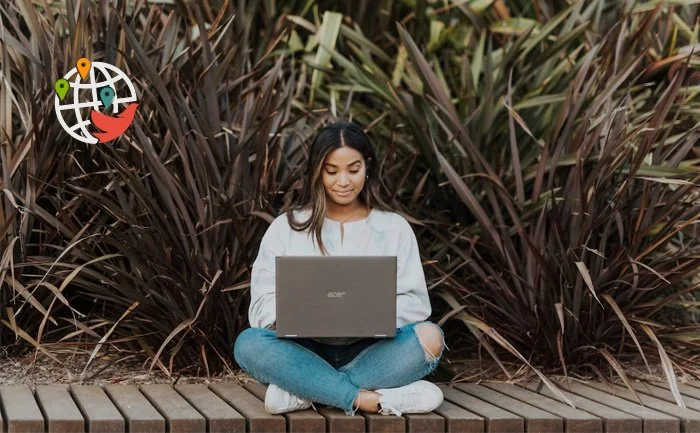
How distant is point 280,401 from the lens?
4.26 meters

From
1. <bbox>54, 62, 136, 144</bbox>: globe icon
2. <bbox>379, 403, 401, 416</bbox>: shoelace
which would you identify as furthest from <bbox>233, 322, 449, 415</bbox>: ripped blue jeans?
<bbox>54, 62, 136, 144</bbox>: globe icon

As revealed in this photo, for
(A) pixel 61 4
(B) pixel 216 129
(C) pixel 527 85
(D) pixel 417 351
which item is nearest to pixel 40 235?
(B) pixel 216 129

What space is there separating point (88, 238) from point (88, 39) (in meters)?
0.95

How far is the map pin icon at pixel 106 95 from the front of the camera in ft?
17.1

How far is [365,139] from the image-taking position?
4.63m

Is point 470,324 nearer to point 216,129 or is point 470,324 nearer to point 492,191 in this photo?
point 492,191

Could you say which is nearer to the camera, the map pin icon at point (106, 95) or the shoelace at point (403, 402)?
the shoelace at point (403, 402)

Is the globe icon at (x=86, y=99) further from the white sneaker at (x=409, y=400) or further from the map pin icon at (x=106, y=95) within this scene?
the white sneaker at (x=409, y=400)

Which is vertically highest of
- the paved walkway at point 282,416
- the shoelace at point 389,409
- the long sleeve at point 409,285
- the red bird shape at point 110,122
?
the red bird shape at point 110,122

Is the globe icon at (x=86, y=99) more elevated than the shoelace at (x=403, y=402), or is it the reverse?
the globe icon at (x=86, y=99)

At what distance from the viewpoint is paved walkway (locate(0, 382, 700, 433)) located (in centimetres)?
413

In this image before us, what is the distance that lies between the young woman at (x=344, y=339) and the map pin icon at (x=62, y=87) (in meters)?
1.25

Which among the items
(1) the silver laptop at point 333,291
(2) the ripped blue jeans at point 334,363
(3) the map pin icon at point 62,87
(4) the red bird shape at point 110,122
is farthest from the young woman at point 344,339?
(3) the map pin icon at point 62,87

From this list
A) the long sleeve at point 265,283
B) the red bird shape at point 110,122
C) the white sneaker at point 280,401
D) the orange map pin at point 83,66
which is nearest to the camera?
the white sneaker at point 280,401
